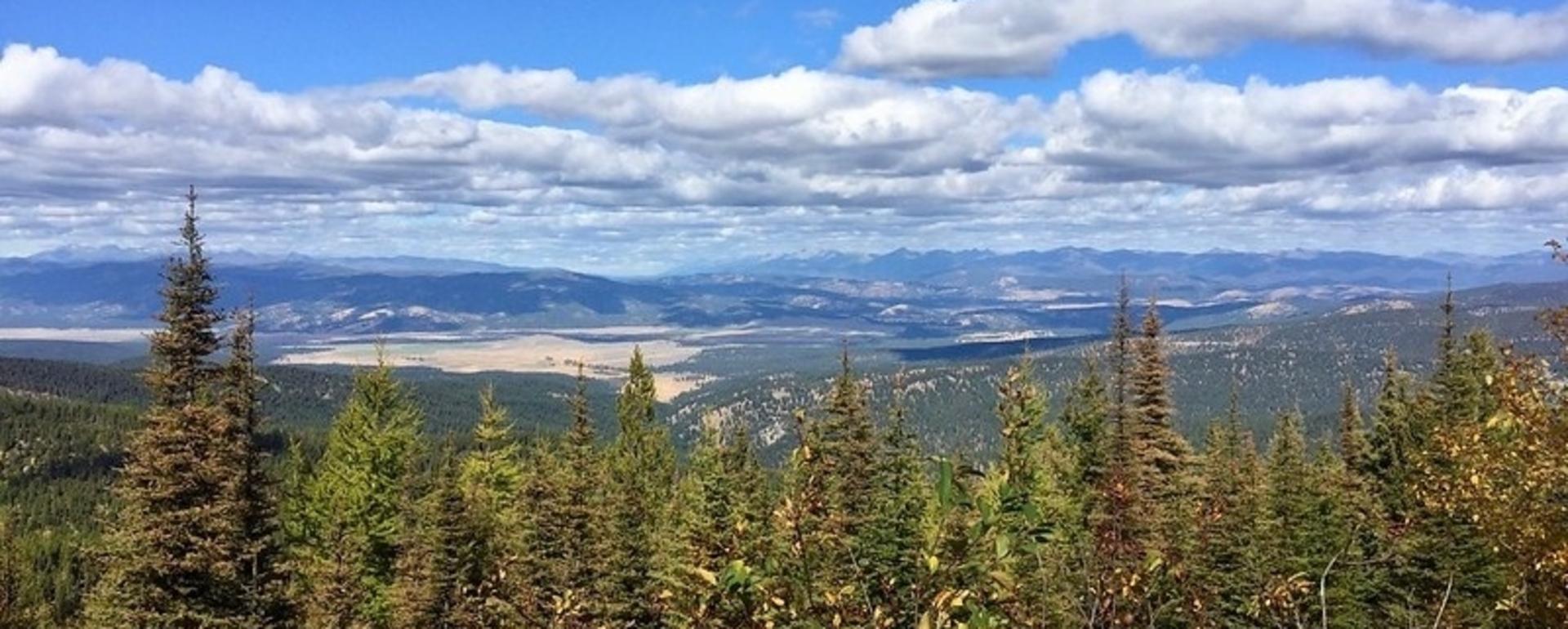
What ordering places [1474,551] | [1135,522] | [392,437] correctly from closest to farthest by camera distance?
[1135,522] < [1474,551] < [392,437]

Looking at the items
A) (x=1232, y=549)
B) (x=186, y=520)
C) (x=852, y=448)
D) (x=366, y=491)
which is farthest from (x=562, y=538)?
(x=1232, y=549)

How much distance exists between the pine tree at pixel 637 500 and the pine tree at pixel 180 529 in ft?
28.0

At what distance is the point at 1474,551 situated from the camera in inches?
1142

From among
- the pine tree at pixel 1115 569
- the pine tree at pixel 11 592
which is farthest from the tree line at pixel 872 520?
the pine tree at pixel 11 592

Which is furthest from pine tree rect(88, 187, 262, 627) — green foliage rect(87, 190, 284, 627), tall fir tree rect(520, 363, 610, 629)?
tall fir tree rect(520, 363, 610, 629)

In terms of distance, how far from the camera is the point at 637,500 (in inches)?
1439

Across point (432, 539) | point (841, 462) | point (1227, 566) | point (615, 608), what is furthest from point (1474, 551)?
point (432, 539)

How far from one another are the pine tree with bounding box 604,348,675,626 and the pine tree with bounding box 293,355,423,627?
326 inches

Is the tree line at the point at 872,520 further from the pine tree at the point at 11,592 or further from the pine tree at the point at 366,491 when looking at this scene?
the pine tree at the point at 11,592

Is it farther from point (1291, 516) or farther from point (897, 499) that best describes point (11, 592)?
point (1291, 516)

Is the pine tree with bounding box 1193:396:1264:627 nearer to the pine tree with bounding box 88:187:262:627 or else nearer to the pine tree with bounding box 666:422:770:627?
the pine tree with bounding box 666:422:770:627

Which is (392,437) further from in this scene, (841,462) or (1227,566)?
(1227,566)

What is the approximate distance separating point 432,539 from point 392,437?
1142cm

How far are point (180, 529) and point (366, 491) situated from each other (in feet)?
65.0
